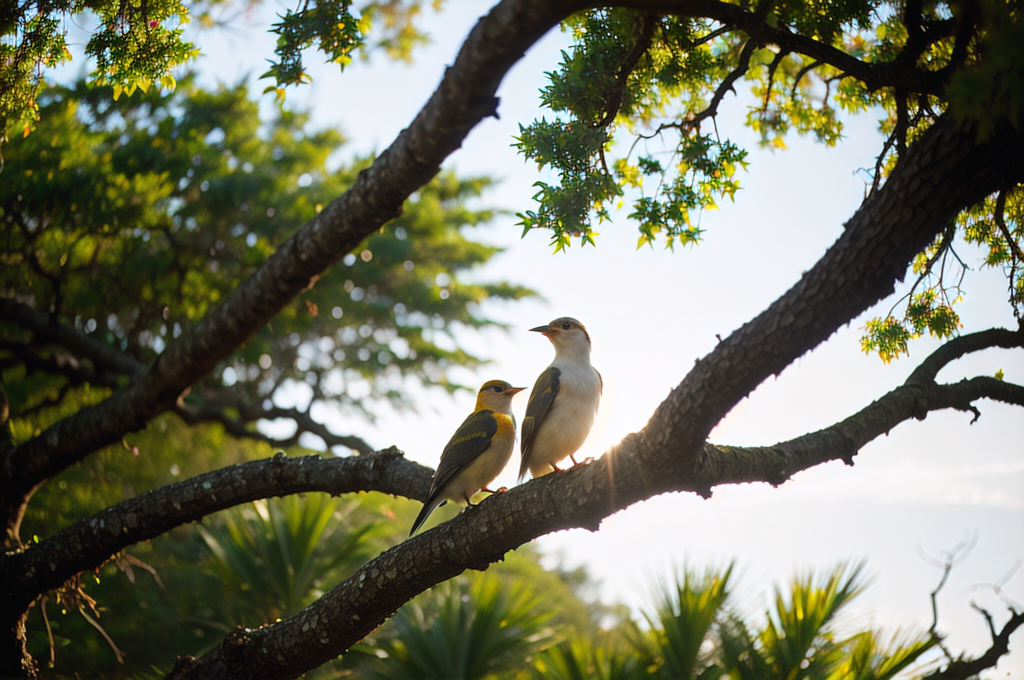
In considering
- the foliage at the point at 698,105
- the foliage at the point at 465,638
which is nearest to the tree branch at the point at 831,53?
the foliage at the point at 698,105

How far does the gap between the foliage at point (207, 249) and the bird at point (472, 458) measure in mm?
1860

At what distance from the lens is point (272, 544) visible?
319 inches

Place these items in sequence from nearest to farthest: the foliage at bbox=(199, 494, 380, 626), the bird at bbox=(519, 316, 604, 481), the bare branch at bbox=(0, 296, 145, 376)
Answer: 1. the bird at bbox=(519, 316, 604, 481)
2. the bare branch at bbox=(0, 296, 145, 376)
3. the foliage at bbox=(199, 494, 380, 626)

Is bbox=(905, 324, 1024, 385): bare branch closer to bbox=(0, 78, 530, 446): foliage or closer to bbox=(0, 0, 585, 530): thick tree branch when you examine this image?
bbox=(0, 0, 585, 530): thick tree branch

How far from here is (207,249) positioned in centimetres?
902

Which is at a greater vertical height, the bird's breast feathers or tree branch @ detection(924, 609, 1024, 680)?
the bird's breast feathers

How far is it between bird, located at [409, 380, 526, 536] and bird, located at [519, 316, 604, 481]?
0.20 metres

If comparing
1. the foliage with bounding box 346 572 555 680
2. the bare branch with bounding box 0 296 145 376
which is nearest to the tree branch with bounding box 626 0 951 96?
the bare branch with bounding box 0 296 145 376

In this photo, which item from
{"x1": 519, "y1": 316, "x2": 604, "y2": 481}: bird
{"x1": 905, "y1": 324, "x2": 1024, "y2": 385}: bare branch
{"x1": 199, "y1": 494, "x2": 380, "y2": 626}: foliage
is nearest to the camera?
{"x1": 905, "y1": 324, "x2": 1024, "y2": 385}: bare branch

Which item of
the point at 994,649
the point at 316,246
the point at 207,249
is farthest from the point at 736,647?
the point at 207,249

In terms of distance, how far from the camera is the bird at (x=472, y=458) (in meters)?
3.84

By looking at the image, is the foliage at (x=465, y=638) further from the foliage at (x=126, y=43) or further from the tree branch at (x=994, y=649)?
the foliage at (x=126, y=43)

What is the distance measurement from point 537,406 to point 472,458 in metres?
0.47

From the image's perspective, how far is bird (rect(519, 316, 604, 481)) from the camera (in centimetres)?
377
